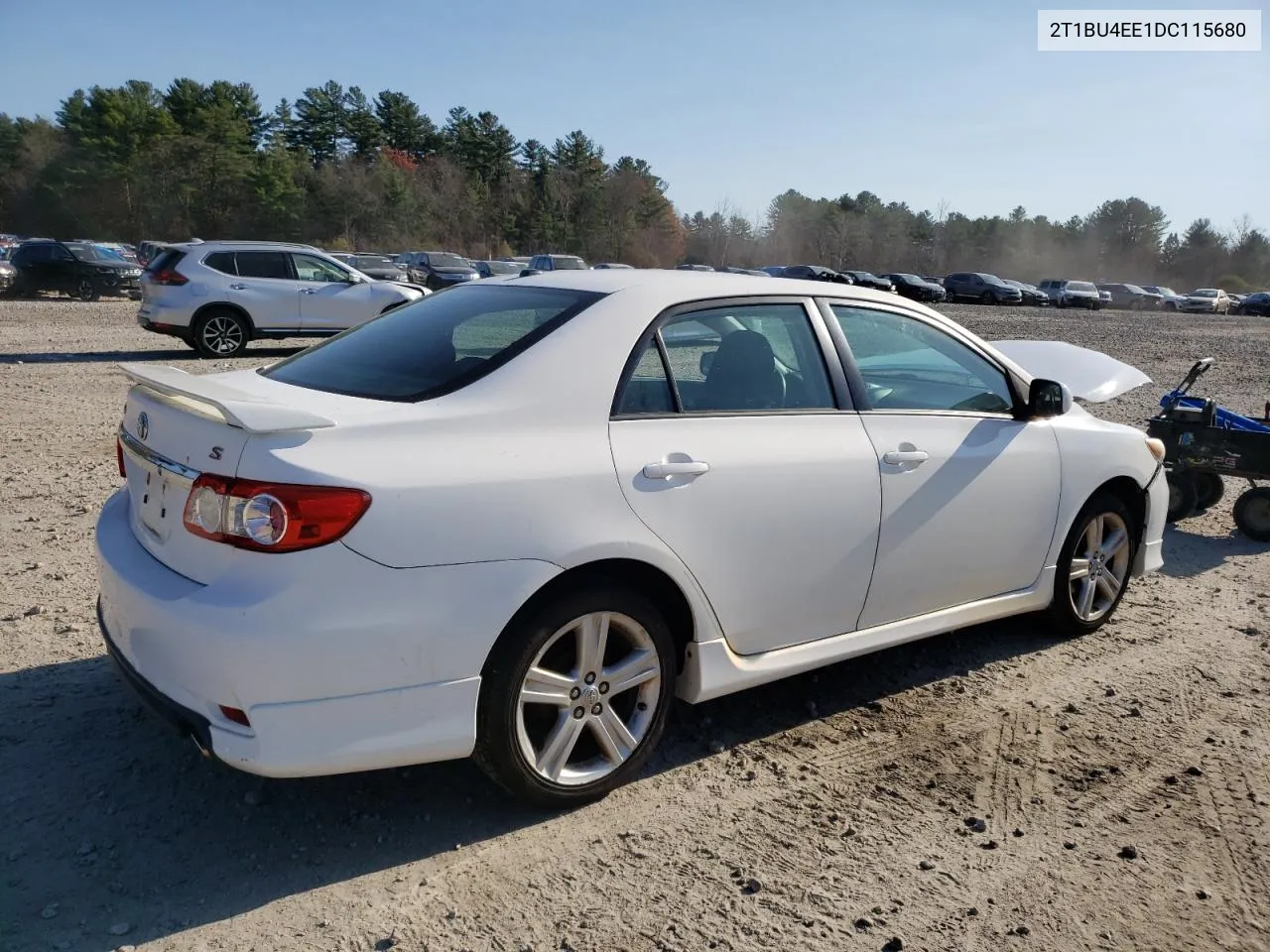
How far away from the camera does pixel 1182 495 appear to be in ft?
24.1

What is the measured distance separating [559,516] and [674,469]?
0.45 metres

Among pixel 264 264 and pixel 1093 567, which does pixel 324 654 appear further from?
pixel 264 264

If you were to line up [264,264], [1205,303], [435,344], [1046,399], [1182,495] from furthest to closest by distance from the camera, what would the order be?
[1205,303] → [264,264] → [1182,495] → [1046,399] → [435,344]

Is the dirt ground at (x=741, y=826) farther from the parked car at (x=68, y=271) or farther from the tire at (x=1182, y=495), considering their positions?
the parked car at (x=68, y=271)

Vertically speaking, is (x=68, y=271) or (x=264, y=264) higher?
(x=68, y=271)

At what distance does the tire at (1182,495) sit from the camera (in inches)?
288

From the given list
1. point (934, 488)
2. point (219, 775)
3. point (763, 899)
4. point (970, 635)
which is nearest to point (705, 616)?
point (763, 899)

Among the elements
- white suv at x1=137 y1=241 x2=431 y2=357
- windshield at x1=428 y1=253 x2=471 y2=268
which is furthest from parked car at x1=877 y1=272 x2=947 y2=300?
white suv at x1=137 y1=241 x2=431 y2=357

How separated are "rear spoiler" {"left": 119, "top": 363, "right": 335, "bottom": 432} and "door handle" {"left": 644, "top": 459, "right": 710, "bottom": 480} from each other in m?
0.96

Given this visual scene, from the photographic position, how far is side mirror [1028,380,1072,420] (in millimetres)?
4418

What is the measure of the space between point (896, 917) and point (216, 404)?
2334 millimetres

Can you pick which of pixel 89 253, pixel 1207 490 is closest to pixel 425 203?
pixel 89 253

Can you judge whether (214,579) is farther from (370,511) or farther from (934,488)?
(934,488)

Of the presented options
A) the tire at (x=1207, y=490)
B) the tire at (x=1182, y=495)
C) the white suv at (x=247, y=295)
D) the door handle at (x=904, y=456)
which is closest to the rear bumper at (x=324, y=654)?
the door handle at (x=904, y=456)
